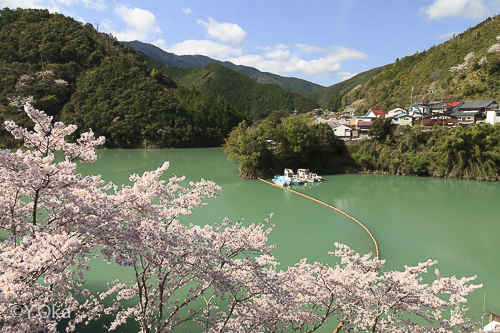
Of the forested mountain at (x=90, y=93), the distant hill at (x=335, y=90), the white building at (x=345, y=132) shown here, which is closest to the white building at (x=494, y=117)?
the white building at (x=345, y=132)

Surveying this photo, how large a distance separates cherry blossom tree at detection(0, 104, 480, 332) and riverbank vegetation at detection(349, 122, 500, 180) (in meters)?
15.1

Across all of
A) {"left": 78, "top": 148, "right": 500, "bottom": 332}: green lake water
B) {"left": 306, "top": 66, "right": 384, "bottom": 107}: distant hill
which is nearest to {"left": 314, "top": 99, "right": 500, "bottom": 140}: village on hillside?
{"left": 78, "top": 148, "right": 500, "bottom": 332}: green lake water

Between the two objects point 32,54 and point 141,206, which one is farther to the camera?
point 32,54

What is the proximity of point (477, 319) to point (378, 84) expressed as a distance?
146 feet

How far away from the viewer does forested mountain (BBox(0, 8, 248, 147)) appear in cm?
3133

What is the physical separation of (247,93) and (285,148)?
60.8 meters

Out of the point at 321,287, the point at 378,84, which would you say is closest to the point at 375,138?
the point at 321,287

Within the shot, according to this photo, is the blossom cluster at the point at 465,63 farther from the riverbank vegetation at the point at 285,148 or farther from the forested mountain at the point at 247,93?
the forested mountain at the point at 247,93

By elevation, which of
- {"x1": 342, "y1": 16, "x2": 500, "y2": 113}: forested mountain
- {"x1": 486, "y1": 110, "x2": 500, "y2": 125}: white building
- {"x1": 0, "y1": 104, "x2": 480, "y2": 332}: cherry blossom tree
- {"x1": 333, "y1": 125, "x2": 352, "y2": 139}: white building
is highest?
{"x1": 342, "y1": 16, "x2": 500, "y2": 113}: forested mountain

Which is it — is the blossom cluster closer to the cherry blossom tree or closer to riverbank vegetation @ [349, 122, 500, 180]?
riverbank vegetation @ [349, 122, 500, 180]

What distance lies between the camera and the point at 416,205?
11422mm

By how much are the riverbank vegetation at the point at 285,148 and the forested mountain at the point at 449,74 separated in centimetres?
1882

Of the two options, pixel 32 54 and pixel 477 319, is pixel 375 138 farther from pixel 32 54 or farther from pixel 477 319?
pixel 32 54

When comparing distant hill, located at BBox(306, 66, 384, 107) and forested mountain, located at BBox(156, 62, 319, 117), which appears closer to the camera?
forested mountain, located at BBox(156, 62, 319, 117)
